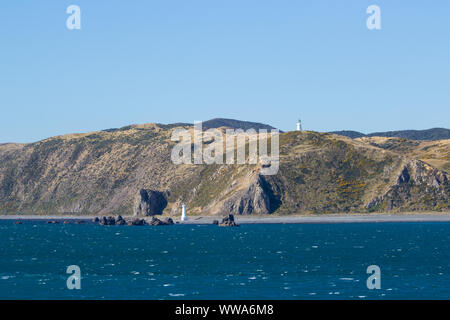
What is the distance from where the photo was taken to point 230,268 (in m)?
94.0

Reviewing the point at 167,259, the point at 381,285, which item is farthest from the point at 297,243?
the point at 381,285

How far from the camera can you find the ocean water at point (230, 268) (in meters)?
70.4

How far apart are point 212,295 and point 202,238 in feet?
310

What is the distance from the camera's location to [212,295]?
2712 inches

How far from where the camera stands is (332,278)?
81250 millimetres

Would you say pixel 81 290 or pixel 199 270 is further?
pixel 199 270

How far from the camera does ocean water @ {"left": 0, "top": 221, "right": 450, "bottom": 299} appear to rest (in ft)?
231
